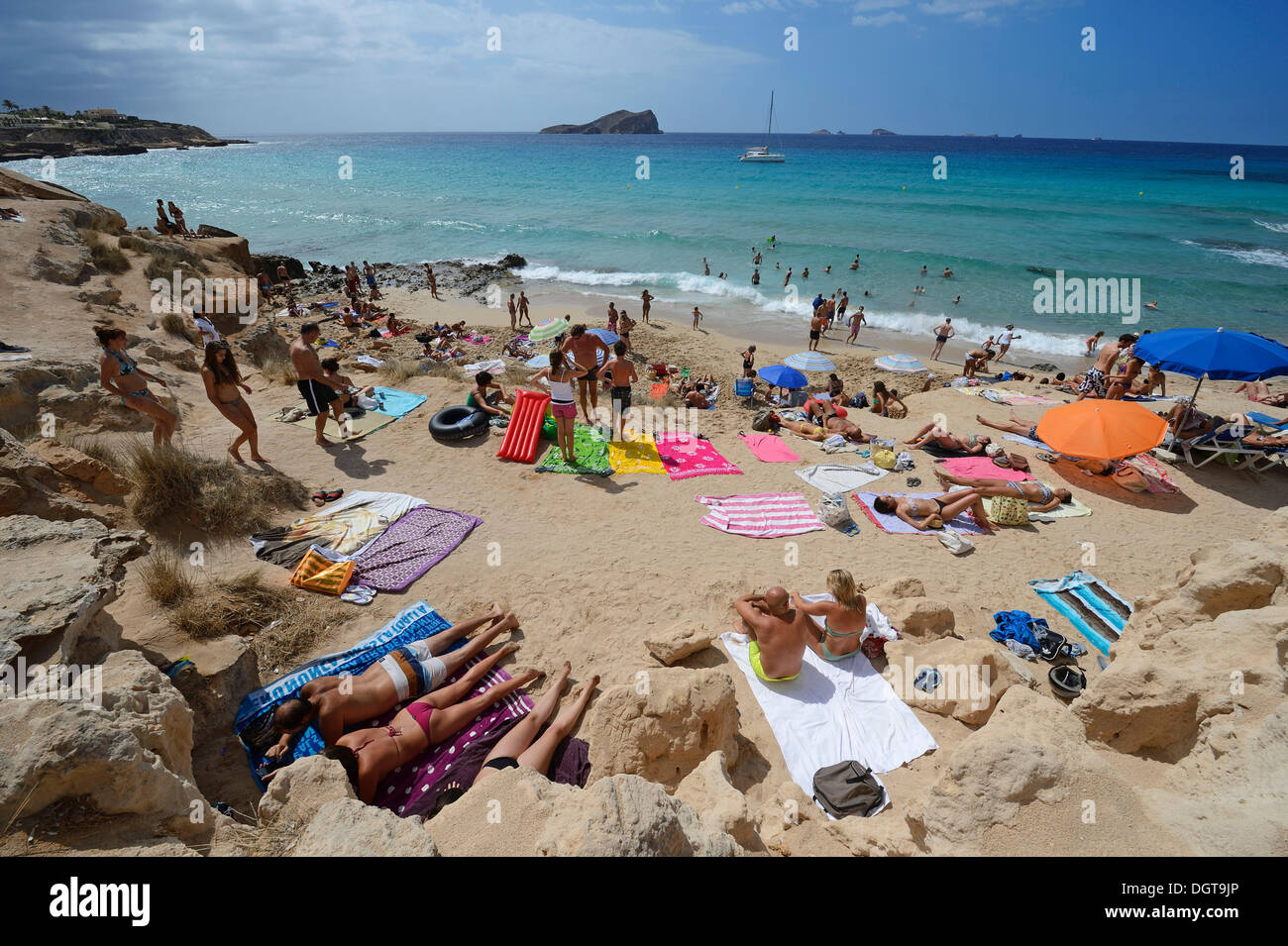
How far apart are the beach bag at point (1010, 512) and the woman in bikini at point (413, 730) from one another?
6.34m

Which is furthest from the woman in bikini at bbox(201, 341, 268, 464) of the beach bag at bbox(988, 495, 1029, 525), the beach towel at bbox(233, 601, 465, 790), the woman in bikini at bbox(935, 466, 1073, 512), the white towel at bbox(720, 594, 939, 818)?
the beach bag at bbox(988, 495, 1029, 525)

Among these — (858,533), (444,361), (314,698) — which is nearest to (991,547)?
(858,533)

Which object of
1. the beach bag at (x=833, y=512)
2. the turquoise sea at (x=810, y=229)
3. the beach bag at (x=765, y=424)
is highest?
the turquoise sea at (x=810, y=229)

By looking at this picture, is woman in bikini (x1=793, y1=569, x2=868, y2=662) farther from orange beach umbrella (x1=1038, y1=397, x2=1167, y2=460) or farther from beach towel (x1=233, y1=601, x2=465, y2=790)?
orange beach umbrella (x1=1038, y1=397, x2=1167, y2=460)

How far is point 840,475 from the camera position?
8.32m

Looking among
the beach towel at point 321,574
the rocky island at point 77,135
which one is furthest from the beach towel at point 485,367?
the rocky island at point 77,135

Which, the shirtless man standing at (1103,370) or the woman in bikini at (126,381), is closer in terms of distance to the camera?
the woman in bikini at (126,381)

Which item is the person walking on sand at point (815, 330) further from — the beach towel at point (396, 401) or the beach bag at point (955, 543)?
the beach towel at point (396, 401)

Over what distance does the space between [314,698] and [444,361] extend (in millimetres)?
11093

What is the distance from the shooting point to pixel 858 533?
6.94m

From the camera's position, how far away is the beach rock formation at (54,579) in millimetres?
2793

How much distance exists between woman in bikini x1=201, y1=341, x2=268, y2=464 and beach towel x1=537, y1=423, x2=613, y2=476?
145 inches

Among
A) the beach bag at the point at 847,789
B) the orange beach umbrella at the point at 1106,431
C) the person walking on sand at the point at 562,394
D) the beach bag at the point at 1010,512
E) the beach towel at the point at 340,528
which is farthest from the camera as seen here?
the orange beach umbrella at the point at 1106,431

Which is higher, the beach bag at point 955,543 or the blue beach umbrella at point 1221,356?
the blue beach umbrella at point 1221,356
